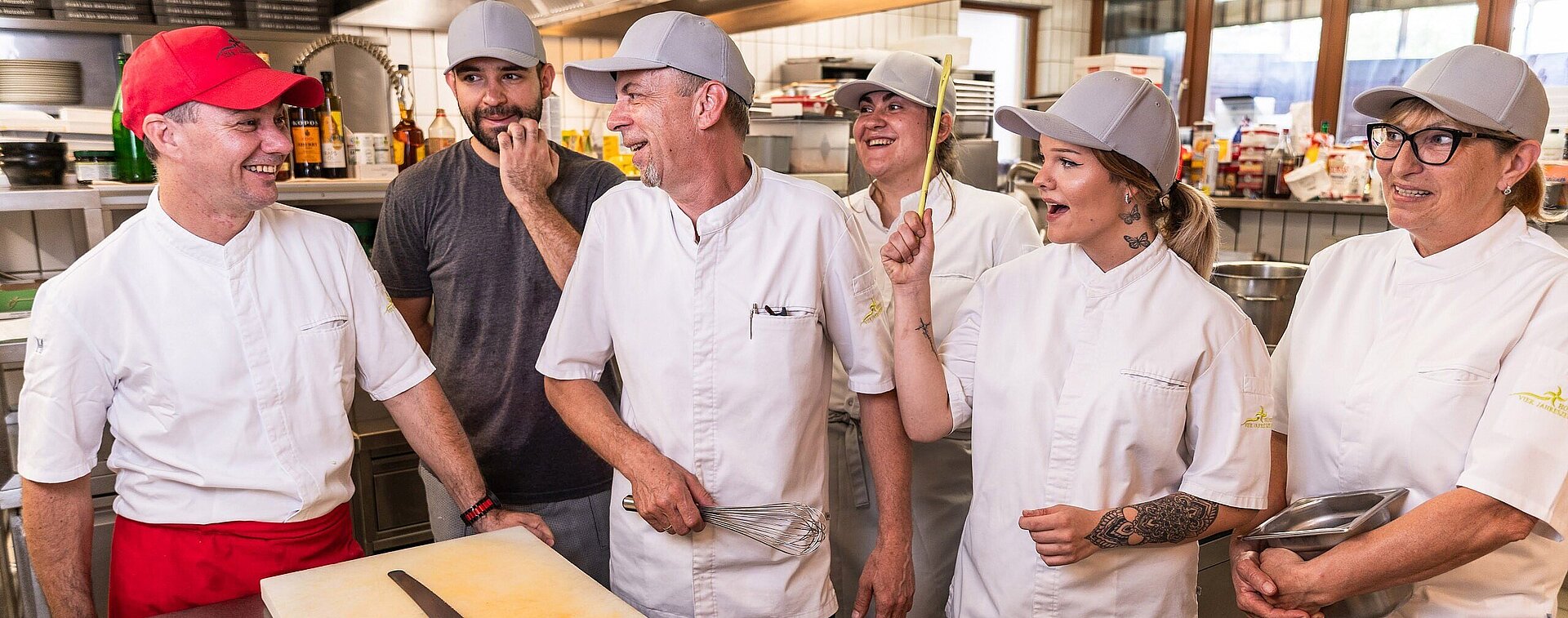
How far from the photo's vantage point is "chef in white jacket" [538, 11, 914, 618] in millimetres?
1519

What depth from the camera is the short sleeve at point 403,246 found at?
2.03 metres

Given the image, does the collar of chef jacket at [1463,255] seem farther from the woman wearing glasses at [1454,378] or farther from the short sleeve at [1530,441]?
the short sleeve at [1530,441]

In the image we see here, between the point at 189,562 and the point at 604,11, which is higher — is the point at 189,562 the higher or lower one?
the lower one

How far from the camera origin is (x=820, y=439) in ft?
5.32

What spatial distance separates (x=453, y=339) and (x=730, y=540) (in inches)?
31.2

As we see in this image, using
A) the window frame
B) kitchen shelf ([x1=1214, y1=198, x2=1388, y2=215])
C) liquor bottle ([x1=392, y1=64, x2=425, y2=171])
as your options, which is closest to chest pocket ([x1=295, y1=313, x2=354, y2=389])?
liquor bottle ([x1=392, y1=64, x2=425, y2=171])

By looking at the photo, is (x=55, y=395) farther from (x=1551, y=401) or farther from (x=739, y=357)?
(x=1551, y=401)

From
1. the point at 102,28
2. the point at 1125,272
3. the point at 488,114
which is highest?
the point at 102,28

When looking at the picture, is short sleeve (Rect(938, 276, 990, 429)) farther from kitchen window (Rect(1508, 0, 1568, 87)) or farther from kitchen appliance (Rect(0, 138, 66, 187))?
kitchen window (Rect(1508, 0, 1568, 87))

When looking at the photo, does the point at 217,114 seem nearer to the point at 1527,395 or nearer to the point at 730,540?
the point at 730,540

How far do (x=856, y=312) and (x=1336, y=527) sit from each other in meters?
0.72

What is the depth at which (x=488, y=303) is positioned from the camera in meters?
1.99

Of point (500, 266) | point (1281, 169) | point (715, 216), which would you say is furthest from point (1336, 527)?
point (1281, 169)

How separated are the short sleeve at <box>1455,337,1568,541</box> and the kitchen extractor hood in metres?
1.32
